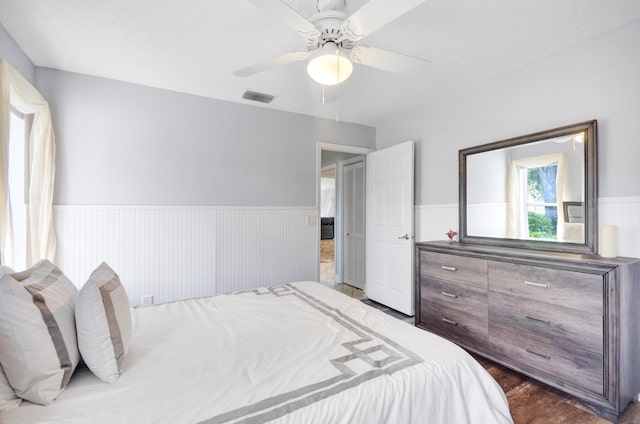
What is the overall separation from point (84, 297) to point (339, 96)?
8.97ft

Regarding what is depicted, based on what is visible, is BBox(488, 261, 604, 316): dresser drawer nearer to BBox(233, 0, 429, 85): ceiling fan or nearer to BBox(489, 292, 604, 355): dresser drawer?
BBox(489, 292, 604, 355): dresser drawer

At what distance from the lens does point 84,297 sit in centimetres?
110

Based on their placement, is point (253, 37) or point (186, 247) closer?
point (253, 37)

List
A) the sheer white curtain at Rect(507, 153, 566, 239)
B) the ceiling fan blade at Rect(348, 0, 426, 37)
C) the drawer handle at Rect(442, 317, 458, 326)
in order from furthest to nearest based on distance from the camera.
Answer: the drawer handle at Rect(442, 317, 458, 326), the sheer white curtain at Rect(507, 153, 566, 239), the ceiling fan blade at Rect(348, 0, 426, 37)

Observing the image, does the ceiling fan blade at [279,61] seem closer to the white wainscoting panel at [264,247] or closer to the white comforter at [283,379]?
the white comforter at [283,379]

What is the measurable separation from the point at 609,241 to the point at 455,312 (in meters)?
1.16

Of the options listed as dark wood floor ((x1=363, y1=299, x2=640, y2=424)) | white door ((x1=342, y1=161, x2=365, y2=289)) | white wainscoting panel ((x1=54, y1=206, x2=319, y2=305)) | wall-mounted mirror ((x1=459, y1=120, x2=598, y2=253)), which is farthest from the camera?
white door ((x1=342, y1=161, x2=365, y2=289))

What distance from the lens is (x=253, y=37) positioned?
206cm

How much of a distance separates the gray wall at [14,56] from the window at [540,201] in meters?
3.87

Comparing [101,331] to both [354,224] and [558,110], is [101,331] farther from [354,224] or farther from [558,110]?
[354,224]

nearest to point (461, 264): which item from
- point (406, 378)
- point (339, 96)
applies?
point (406, 378)

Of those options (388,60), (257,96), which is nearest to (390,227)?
(257,96)

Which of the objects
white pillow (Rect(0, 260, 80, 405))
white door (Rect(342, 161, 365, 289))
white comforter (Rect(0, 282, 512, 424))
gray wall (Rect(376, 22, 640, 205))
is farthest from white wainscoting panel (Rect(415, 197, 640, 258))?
white pillow (Rect(0, 260, 80, 405))

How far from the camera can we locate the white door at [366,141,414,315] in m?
3.37
